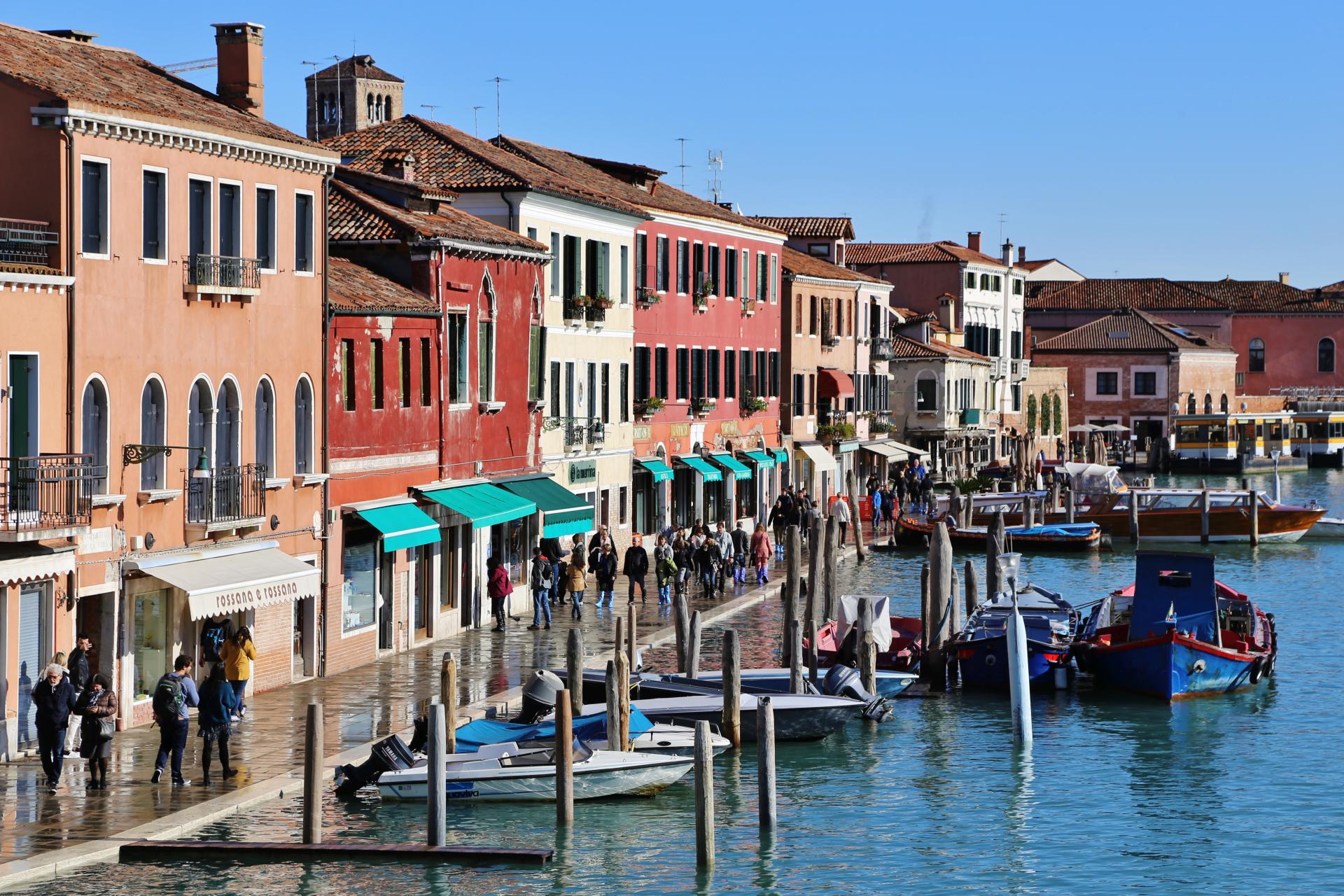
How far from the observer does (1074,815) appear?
24.3 metres

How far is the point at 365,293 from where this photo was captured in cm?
3173

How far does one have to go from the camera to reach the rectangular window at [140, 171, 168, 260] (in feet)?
82.3

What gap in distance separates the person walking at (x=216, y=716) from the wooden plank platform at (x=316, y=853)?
1.86 metres

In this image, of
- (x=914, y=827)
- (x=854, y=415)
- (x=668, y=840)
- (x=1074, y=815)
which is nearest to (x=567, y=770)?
(x=668, y=840)

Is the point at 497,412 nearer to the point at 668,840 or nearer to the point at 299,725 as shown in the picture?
the point at 299,725

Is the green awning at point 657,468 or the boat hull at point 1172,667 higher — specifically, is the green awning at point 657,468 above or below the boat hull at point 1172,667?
above

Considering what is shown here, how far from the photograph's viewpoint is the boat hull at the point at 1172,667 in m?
32.1

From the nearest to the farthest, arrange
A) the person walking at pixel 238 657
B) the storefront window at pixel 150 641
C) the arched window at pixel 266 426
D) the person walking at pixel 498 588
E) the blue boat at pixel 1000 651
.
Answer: the person walking at pixel 238 657 < the storefront window at pixel 150 641 < the arched window at pixel 266 426 < the blue boat at pixel 1000 651 < the person walking at pixel 498 588

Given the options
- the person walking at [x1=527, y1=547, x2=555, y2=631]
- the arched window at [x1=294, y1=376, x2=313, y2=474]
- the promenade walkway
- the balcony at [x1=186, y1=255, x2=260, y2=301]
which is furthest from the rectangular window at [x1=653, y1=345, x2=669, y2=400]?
the balcony at [x1=186, y1=255, x2=260, y2=301]

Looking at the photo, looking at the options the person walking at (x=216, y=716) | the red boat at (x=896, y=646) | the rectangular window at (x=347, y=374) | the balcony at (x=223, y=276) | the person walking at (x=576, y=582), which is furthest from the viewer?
the person walking at (x=576, y=582)

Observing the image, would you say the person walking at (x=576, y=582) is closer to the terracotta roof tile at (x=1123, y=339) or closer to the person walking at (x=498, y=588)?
the person walking at (x=498, y=588)

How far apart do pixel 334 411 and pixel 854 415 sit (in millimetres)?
42998

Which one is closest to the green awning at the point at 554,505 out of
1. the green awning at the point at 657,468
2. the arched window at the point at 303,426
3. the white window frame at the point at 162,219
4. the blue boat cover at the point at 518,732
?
the arched window at the point at 303,426

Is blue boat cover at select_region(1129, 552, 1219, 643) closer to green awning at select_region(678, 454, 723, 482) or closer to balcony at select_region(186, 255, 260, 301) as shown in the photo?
balcony at select_region(186, 255, 260, 301)
